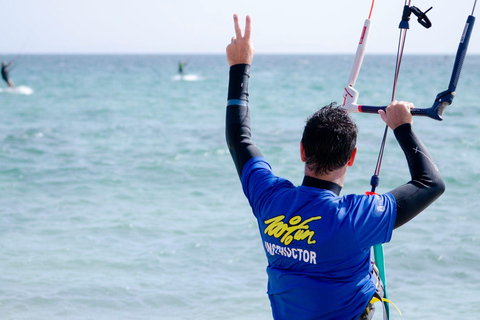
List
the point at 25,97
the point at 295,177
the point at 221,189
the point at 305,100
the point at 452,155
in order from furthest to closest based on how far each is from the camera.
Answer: the point at 25,97
the point at 305,100
the point at 452,155
the point at 295,177
the point at 221,189

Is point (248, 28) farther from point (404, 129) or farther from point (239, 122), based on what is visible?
point (404, 129)

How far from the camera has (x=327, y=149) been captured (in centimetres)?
191

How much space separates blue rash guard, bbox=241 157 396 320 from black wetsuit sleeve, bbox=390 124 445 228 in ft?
0.13

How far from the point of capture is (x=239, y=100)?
228cm

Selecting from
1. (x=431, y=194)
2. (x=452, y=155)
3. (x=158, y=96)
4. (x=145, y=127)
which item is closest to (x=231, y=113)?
(x=431, y=194)

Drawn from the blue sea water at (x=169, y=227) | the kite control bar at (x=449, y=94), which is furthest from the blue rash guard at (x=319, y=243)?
the blue sea water at (x=169, y=227)

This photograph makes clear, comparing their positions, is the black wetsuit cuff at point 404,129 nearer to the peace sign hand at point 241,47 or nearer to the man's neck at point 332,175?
the man's neck at point 332,175

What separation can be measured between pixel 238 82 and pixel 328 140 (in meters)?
0.54

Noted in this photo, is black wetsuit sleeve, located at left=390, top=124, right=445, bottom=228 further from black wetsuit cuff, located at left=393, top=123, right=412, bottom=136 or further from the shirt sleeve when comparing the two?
the shirt sleeve

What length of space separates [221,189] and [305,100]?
16610 mm

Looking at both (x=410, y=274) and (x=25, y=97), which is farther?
(x=25, y=97)

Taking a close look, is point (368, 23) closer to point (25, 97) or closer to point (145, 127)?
point (145, 127)

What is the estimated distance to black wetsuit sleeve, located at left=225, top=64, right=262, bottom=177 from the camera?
7.20ft

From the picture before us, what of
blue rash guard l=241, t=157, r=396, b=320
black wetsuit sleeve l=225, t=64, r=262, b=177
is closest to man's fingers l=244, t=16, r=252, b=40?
black wetsuit sleeve l=225, t=64, r=262, b=177
